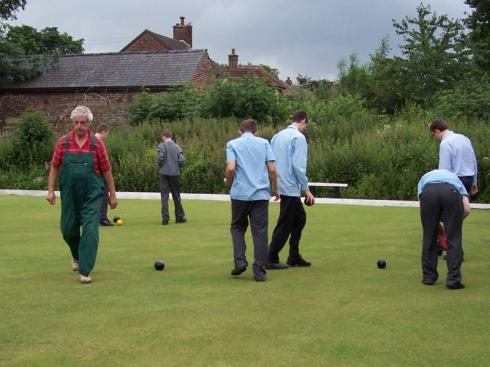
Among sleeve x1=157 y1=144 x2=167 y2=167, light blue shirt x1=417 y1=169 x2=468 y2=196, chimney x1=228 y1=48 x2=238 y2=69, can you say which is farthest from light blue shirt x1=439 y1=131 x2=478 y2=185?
chimney x1=228 y1=48 x2=238 y2=69

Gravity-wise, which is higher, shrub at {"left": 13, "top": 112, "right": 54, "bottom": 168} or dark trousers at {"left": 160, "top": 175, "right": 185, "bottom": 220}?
shrub at {"left": 13, "top": 112, "right": 54, "bottom": 168}

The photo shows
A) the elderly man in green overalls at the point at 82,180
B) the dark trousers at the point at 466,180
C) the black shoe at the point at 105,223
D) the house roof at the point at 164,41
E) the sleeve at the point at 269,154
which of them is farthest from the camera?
the house roof at the point at 164,41

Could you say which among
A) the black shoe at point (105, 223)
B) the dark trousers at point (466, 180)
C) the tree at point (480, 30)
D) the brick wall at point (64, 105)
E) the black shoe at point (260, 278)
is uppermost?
the tree at point (480, 30)

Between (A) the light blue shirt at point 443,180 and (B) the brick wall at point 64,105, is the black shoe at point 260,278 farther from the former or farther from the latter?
(B) the brick wall at point 64,105

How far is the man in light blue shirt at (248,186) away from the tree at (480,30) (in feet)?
100

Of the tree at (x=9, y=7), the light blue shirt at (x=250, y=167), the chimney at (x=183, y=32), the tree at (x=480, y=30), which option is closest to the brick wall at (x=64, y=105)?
the tree at (x=9, y=7)

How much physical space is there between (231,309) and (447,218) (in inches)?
99.9

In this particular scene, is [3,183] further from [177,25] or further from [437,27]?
[177,25]

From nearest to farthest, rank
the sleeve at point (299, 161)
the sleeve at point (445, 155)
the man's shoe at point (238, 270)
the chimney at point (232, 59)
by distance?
the man's shoe at point (238, 270) → the sleeve at point (299, 161) → the sleeve at point (445, 155) → the chimney at point (232, 59)

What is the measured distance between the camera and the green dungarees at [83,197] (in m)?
8.00

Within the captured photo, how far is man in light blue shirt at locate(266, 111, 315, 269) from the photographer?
8969mm

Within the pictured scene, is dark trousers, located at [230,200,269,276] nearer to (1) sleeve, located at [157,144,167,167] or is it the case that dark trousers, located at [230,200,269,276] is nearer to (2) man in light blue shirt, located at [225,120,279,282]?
(2) man in light blue shirt, located at [225,120,279,282]

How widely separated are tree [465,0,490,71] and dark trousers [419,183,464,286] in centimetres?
3062

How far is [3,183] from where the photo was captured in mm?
27781
